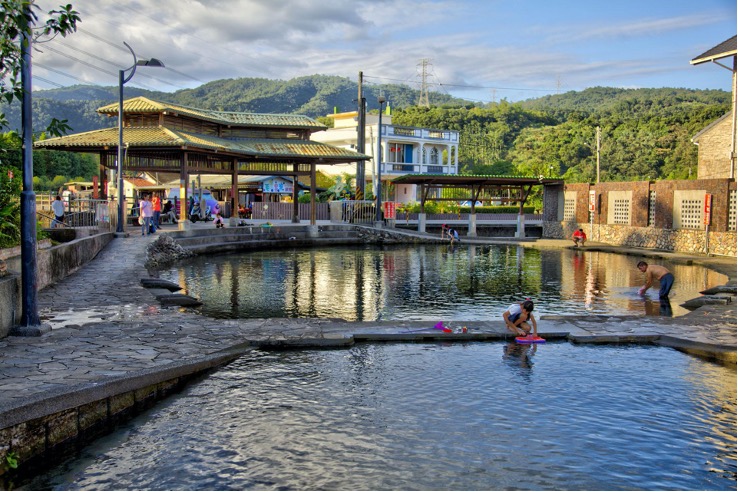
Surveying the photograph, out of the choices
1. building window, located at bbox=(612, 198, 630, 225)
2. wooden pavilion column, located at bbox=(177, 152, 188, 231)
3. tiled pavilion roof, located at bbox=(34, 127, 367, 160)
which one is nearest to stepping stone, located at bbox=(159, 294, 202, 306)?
tiled pavilion roof, located at bbox=(34, 127, 367, 160)

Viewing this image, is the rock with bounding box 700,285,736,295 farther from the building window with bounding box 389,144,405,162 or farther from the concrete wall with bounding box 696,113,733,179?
the building window with bounding box 389,144,405,162

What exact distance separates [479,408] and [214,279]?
14.8m

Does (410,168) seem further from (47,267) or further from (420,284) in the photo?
(47,267)

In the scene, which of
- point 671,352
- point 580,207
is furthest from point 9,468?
point 580,207

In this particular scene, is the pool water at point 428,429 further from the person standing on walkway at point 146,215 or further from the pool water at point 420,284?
the person standing on walkway at point 146,215

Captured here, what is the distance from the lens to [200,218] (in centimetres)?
4256

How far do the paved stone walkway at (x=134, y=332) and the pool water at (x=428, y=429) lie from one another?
30.5 inches

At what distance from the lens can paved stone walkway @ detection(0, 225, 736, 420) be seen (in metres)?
7.92

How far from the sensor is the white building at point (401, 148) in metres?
62.8

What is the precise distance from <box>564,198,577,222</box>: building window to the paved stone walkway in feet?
92.2

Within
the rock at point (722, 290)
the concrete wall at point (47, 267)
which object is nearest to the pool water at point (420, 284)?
the rock at point (722, 290)

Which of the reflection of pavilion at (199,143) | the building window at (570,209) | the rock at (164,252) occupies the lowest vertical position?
the rock at (164,252)

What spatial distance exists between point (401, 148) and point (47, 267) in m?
51.6

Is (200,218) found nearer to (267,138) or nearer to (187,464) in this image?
(267,138)
